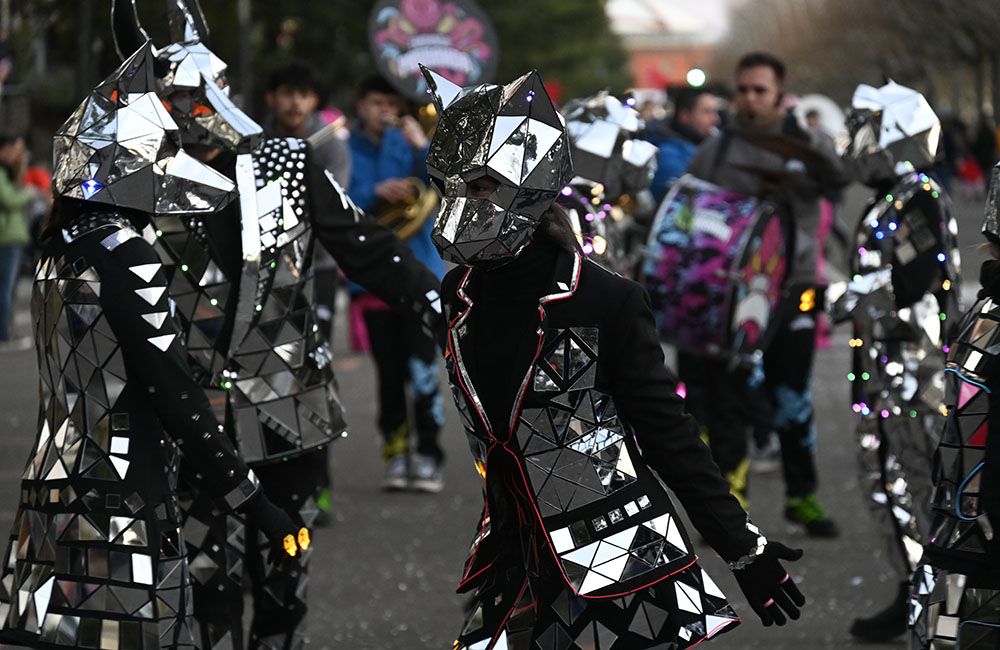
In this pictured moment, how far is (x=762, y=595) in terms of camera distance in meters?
3.50

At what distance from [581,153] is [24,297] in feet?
45.8

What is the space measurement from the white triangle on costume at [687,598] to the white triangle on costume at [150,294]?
1.27 m

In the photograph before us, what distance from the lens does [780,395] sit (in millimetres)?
7766

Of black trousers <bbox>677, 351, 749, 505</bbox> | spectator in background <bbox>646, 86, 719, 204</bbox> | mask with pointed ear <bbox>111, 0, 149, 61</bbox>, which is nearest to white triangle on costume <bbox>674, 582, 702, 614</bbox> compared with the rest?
mask with pointed ear <bbox>111, 0, 149, 61</bbox>

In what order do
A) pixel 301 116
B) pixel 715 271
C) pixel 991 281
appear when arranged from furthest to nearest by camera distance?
1. pixel 301 116
2. pixel 715 271
3. pixel 991 281

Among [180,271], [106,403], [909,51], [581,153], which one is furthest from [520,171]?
[909,51]

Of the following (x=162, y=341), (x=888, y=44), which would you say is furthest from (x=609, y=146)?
(x=888, y=44)

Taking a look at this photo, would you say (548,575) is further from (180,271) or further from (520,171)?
(180,271)

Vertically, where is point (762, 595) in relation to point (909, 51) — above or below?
above

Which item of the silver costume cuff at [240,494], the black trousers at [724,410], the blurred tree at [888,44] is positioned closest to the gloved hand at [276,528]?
the silver costume cuff at [240,494]

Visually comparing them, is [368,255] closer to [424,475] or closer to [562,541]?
[562,541]

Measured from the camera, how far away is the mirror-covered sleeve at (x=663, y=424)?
3.51m

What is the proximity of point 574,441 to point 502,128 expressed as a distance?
25.1 inches

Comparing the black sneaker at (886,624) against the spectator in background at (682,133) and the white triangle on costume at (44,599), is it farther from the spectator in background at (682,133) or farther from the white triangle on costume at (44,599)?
the spectator in background at (682,133)
